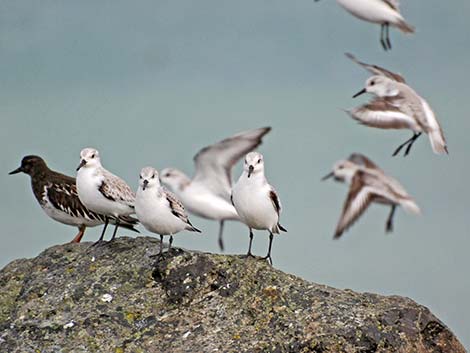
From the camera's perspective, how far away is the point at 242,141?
19328mm

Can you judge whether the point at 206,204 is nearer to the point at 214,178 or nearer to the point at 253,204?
the point at 214,178

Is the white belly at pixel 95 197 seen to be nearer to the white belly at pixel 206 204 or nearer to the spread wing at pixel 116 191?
the spread wing at pixel 116 191

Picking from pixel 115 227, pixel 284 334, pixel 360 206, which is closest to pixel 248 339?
pixel 284 334

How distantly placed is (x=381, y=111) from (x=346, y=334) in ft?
22.3

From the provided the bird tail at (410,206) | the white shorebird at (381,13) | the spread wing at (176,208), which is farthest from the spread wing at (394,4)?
the spread wing at (176,208)

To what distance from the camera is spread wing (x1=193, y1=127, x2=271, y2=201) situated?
1902 cm

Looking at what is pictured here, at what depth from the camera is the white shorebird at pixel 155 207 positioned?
1344 cm

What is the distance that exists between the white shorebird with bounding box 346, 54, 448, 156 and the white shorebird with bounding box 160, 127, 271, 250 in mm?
1944

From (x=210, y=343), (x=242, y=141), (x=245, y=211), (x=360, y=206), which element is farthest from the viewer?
(x=242, y=141)

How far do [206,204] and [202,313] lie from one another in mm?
12079

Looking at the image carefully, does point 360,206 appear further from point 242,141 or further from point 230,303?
point 230,303

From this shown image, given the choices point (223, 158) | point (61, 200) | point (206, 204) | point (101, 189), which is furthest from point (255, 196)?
point (206, 204)

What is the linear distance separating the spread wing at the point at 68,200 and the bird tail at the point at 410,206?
453 centimetres

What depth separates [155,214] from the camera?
1344 cm
